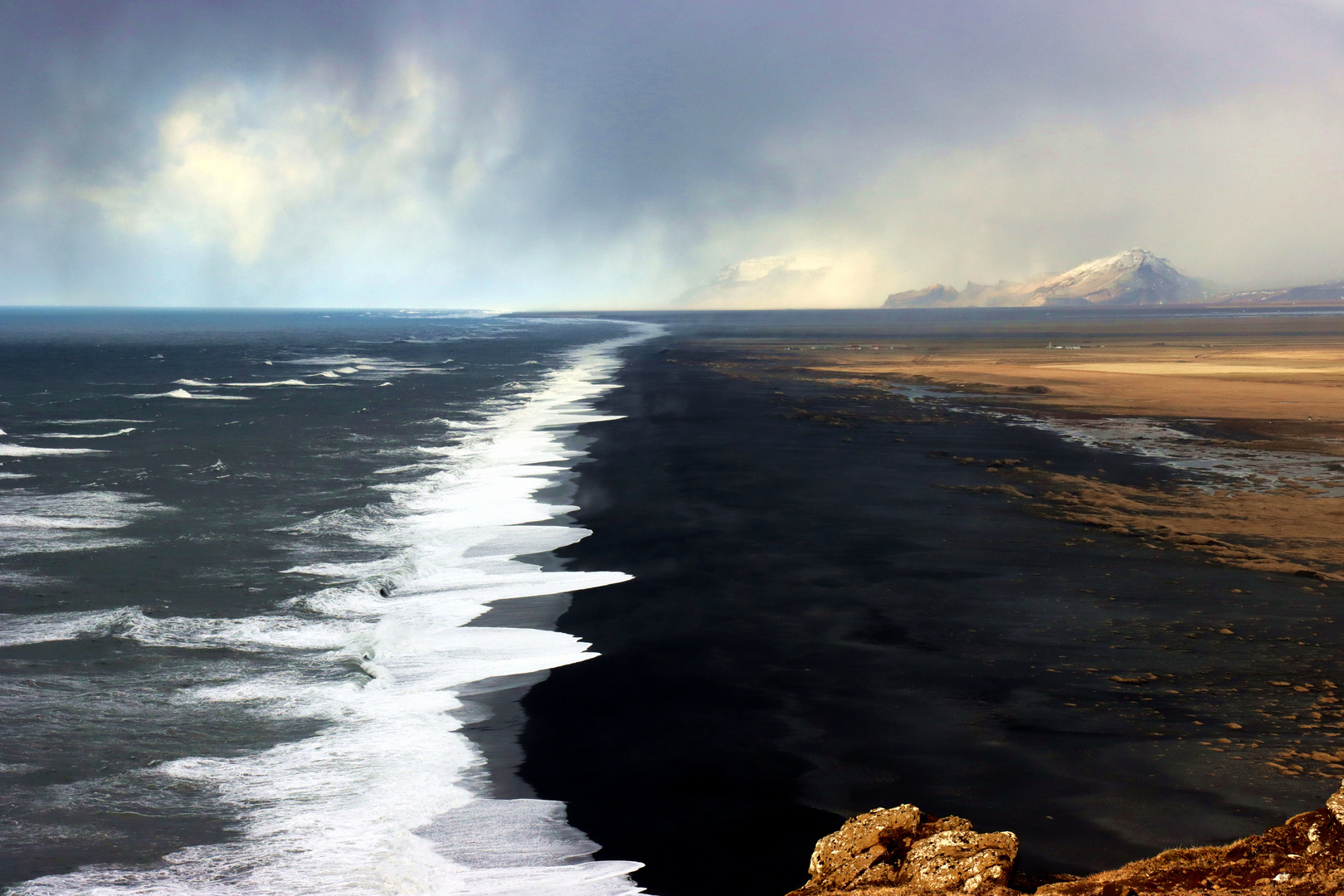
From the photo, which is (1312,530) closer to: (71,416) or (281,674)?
(281,674)

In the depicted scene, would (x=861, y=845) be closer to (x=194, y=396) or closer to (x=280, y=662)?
(x=280, y=662)

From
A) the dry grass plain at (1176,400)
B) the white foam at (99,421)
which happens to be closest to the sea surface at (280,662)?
Answer: the white foam at (99,421)

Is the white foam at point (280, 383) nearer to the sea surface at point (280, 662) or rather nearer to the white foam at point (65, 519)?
the sea surface at point (280, 662)

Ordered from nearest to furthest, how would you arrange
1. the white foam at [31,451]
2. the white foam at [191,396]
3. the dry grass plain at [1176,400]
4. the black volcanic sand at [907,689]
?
the black volcanic sand at [907,689]
the dry grass plain at [1176,400]
the white foam at [31,451]
the white foam at [191,396]

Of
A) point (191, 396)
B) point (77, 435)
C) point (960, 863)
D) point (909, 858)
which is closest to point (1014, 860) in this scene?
point (960, 863)

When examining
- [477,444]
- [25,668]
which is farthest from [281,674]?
[477,444]

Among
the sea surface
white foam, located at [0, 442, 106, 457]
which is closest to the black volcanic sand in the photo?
the sea surface
